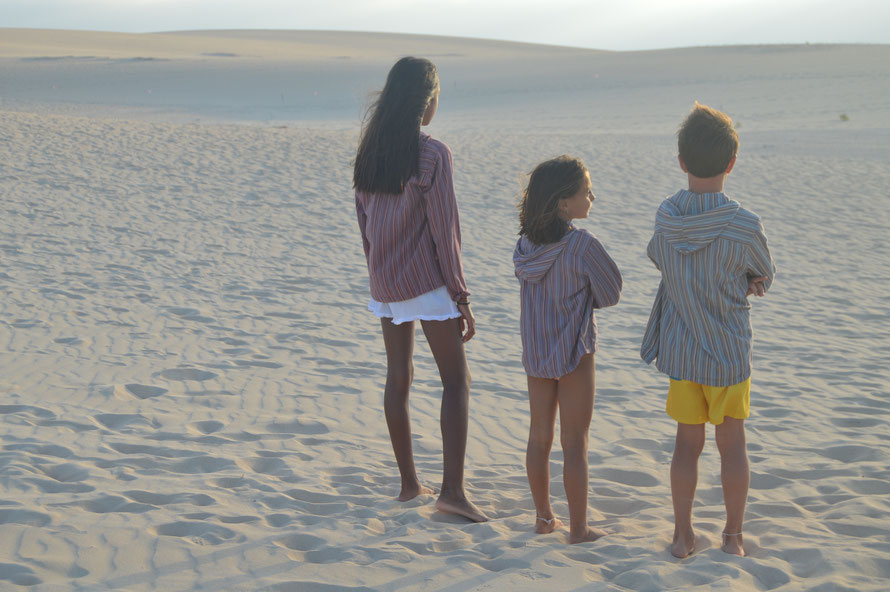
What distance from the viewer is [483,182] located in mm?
12898

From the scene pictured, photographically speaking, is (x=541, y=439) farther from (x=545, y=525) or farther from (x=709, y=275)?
(x=709, y=275)

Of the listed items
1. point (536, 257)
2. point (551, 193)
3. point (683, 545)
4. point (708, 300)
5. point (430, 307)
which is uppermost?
point (551, 193)

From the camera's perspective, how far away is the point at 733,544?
10.5 ft

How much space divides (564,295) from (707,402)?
65 cm

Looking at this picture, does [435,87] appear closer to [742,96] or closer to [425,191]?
[425,191]

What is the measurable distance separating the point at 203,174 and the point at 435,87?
9.73m

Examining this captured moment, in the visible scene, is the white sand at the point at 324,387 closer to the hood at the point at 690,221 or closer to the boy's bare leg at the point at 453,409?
the boy's bare leg at the point at 453,409

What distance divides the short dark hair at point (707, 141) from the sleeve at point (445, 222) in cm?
92

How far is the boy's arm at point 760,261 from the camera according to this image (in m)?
2.94

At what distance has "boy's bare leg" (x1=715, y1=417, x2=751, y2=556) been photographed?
10.1 feet

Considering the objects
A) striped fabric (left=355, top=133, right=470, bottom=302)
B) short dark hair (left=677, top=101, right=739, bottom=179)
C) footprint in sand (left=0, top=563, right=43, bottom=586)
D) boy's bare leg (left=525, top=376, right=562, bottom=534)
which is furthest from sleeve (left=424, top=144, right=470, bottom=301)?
footprint in sand (left=0, top=563, right=43, bottom=586)

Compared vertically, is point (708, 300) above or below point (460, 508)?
above

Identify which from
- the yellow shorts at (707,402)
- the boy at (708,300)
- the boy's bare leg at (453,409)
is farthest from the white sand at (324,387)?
the yellow shorts at (707,402)

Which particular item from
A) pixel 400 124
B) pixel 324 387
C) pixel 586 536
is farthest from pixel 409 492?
pixel 324 387
